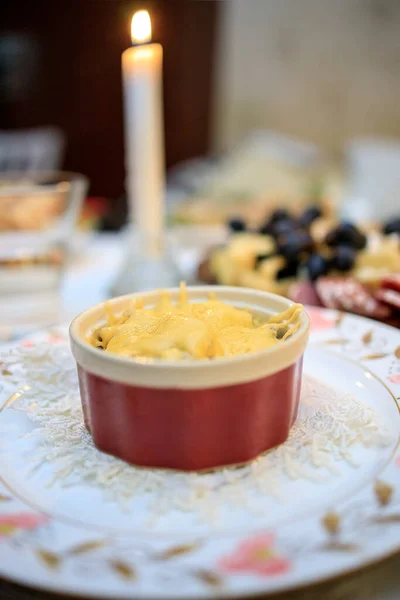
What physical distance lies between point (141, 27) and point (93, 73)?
2.98m

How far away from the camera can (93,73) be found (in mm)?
3479

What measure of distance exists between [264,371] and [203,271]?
0.51 m

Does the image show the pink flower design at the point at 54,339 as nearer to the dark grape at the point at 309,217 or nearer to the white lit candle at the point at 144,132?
the white lit candle at the point at 144,132

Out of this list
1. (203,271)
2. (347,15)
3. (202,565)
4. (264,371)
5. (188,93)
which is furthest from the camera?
(188,93)

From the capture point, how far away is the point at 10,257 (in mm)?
925

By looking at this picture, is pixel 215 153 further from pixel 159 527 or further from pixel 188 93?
pixel 159 527

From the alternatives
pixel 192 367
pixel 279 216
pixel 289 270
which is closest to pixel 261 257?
A: pixel 289 270

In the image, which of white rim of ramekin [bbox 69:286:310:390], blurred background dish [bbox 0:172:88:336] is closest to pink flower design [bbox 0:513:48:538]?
white rim of ramekin [bbox 69:286:310:390]

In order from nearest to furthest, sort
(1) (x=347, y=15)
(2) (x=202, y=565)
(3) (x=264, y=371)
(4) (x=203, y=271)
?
(2) (x=202, y=565) → (3) (x=264, y=371) → (4) (x=203, y=271) → (1) (x=347, y=15)

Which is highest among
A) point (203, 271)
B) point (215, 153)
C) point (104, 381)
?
point (104, 381)

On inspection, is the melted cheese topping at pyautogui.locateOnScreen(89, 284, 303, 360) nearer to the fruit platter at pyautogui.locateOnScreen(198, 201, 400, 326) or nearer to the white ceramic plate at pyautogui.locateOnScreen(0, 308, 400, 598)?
the white ceramic plate at pyautogui.locateOnScreen(0, 308, 400, 598)

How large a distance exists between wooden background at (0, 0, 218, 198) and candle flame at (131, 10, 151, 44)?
268 cm

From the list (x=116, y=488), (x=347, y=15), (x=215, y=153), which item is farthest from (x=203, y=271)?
(x=215, y=153)

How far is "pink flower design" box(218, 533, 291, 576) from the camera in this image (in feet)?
0.95
